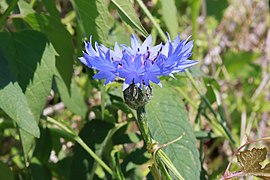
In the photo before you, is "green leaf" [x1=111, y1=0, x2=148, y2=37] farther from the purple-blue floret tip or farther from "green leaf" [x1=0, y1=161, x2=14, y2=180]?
"green leaf" [x1=0, y1=161, x2=14, y2=180]

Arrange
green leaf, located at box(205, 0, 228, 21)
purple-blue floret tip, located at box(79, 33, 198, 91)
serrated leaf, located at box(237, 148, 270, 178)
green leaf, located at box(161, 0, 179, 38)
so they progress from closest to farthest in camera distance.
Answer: purple-blue floret tip, located at box(79, 33, 198, 91), serrated leaf, located at box(237, 148, 270, 178), green leaf, located at box(161, 0, 179, 38), green leaf, located at box(205, 0, 228, 21)

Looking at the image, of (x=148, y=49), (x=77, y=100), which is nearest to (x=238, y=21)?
(x=77, y=100)

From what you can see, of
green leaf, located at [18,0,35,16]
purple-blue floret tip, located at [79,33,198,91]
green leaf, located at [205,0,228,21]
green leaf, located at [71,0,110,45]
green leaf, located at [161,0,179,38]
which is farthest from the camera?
green leaf, located at [205,0,228,21]

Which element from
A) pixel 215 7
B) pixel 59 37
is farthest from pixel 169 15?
pixel 215 7

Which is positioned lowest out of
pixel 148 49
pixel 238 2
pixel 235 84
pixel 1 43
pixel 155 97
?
pixel 235 84

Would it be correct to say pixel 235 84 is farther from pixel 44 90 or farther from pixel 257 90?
pixel 44 90

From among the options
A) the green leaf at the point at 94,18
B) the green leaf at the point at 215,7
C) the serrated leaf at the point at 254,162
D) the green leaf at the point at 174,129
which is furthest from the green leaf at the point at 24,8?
the green leaf at the point at 215,7

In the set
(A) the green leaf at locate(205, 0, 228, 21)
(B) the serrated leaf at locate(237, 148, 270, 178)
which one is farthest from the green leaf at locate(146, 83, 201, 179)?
(A) the green leaf at locate(205, 0, 228, 21)
